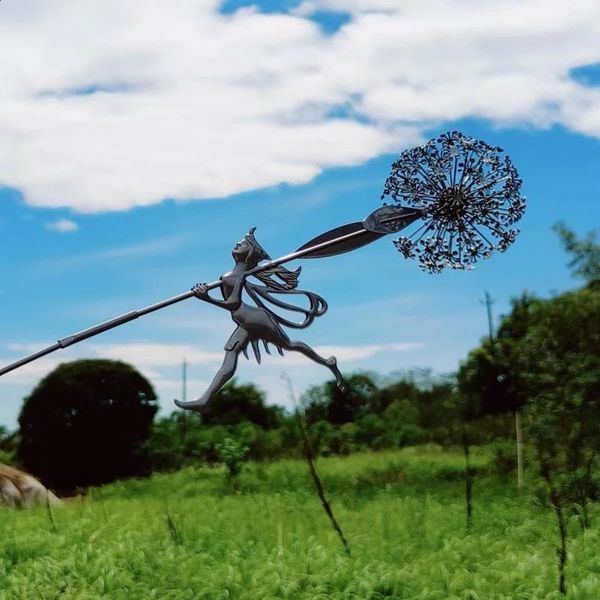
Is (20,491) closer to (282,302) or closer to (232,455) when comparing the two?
(232,455)


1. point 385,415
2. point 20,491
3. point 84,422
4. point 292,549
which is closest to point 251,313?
point 292,549

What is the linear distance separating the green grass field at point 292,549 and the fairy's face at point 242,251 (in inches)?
77.9

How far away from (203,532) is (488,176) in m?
3.28

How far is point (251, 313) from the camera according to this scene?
13.6 feet

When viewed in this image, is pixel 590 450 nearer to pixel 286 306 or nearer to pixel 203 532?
pixel 203 532

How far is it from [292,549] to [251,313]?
2.43 meters

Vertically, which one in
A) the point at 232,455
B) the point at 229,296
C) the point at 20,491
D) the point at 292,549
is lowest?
the point at 292,549

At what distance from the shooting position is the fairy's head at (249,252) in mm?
4160

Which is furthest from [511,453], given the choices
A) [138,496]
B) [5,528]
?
Answer: [5,528]

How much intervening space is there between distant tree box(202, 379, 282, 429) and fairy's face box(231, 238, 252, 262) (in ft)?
23.1

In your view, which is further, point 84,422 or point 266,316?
point 84,422

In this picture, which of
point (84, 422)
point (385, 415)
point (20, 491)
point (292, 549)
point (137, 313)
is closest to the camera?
point (137, 313)

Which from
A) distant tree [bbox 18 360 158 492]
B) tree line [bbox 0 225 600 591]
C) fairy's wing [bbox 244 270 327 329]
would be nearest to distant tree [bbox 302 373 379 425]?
tree line [bbox 0 225 600 591]

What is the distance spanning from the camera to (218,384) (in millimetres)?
4137
